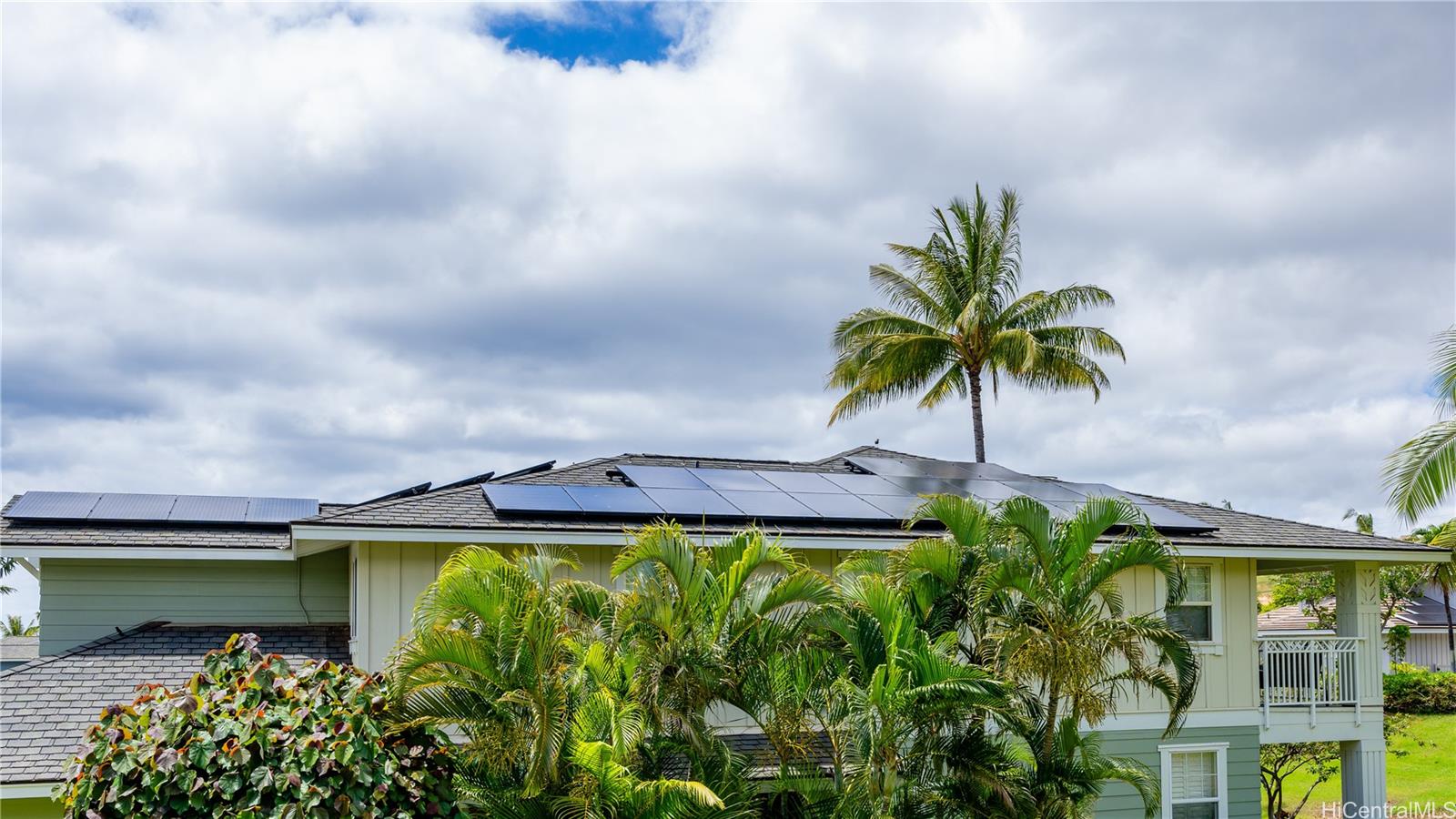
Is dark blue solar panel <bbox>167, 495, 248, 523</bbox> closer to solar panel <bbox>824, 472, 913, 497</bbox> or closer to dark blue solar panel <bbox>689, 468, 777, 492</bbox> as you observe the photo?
dark blue solar panel <bbox>689, 468, 777, 492</bbox>

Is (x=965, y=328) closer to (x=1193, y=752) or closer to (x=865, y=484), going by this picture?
(x=865, y=484)

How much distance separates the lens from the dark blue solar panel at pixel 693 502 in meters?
12.7

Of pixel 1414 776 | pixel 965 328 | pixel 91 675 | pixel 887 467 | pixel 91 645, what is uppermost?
pixel 965 328

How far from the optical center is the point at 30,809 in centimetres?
997

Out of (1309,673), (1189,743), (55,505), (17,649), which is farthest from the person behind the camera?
(17,649)

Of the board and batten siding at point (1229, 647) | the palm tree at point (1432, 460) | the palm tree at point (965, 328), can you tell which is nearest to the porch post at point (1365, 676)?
the board and batten siding at point (1229, 647)

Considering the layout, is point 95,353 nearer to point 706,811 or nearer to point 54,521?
point 54,521

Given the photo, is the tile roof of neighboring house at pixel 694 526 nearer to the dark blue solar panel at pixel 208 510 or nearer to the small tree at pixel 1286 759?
the dark blue solar panel at pixel 208 510

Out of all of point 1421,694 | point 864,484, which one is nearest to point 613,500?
point 864,484

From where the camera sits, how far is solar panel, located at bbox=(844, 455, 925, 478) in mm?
16594

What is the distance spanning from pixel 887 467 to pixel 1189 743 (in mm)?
5798

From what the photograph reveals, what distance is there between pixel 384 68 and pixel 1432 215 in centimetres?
1696

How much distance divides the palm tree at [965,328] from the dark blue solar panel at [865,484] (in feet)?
34.1

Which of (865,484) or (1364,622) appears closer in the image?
(865,484)
